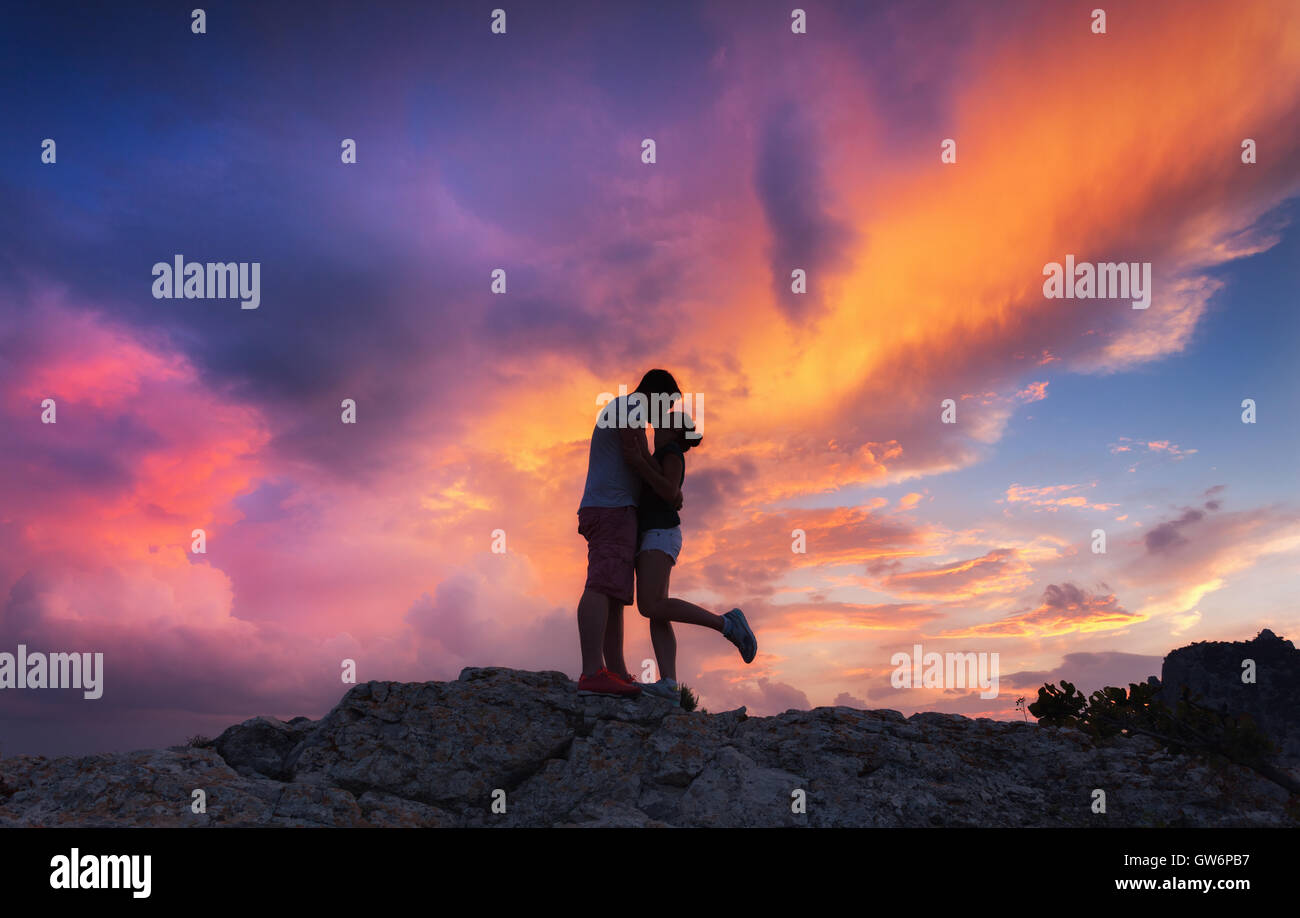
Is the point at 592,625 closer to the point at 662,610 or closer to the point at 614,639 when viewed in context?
the point at 614,639

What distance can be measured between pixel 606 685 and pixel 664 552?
1.64m

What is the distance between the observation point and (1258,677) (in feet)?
111

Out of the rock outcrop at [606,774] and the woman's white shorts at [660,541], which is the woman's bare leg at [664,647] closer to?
A: the rock outcrop at [606,774]

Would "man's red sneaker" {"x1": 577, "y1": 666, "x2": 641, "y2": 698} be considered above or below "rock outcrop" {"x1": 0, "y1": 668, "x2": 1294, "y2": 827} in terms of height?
above

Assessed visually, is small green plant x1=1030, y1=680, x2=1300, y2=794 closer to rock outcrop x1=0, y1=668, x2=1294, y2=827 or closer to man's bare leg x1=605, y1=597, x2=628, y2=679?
rock outcrop x1=0, y1=668, x2=1294, y2=827

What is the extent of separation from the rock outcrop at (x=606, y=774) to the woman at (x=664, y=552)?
69 cm

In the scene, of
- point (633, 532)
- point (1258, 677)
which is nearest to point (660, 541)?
point (633, 532)

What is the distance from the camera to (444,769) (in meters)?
7.49

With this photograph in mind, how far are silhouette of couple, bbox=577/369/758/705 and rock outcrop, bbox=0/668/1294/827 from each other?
59 cm

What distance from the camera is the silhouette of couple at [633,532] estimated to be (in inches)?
330

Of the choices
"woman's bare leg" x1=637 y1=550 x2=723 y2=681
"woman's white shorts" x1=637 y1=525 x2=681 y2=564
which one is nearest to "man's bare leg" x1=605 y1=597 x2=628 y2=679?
"woman's bare leg" x1=637 y1=550 x2=723 y2=681

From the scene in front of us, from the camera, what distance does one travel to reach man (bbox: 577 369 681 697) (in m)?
8.31
